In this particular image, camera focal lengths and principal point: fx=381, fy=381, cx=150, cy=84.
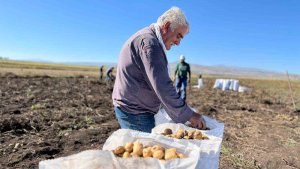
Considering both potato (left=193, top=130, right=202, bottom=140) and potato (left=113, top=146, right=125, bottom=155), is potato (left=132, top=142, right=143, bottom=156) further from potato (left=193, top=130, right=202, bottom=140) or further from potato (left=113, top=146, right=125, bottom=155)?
potato (left=193, top=130, right=202, bottom=140)

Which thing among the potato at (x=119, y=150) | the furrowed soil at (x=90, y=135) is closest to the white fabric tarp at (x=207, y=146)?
the potato at (x=119, y=150)

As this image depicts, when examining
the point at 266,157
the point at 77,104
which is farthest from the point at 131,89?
the point at 77,104

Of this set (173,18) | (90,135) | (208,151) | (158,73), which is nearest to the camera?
(208,151)

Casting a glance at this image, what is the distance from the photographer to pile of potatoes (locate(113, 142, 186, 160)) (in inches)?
91.0

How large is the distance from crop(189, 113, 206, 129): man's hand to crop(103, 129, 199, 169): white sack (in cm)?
45

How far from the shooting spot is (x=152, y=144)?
8.43 feet

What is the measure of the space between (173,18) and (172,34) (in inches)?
5.0

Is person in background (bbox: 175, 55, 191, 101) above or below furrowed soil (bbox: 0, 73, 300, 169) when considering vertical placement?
above

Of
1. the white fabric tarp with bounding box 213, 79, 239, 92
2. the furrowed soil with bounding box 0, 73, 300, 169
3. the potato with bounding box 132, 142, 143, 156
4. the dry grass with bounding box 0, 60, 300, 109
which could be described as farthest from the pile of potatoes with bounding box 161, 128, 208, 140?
the white fabric tarp with bounding box 213, 79, 239, 92

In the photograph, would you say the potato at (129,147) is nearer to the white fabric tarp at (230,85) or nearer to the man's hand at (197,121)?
the man's hand at (197,121)

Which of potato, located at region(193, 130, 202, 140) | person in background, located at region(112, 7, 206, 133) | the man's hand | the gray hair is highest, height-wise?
the gray hair

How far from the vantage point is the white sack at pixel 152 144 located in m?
2.20

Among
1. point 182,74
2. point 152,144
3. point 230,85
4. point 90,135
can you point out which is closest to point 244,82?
point 230,85

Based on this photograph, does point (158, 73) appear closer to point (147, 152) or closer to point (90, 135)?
point (147, 152)
